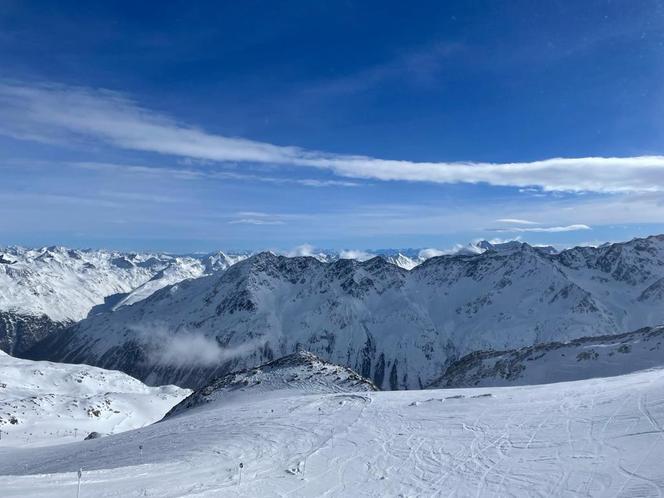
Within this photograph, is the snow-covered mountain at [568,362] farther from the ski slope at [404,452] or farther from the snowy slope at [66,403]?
the snowy slope at [66,403]

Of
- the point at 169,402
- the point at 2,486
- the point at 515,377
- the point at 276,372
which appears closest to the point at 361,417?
the point at 2,486

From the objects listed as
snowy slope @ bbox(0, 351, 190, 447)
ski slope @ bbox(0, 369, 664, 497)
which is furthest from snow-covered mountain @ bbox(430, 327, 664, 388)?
snowy slope @ bbox(0, 351, 190, 447)

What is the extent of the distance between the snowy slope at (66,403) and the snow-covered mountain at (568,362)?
73.1m

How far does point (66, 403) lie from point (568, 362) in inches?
4314

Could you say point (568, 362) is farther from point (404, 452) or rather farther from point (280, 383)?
point (404, 452)

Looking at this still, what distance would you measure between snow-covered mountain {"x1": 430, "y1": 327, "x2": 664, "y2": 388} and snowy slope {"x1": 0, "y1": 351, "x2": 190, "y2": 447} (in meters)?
73.1

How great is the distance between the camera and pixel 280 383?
68.8 m

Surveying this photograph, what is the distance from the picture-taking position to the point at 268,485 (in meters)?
21.2

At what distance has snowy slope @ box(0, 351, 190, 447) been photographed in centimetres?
9506

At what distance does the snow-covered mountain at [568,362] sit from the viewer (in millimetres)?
79688

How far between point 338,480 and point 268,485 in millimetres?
3138

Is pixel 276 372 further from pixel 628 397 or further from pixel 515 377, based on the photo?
pixel 628 397

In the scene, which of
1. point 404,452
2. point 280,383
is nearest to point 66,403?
point 280,383

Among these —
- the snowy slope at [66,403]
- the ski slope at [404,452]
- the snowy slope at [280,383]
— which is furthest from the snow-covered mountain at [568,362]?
the snowy slope at [66,403]
